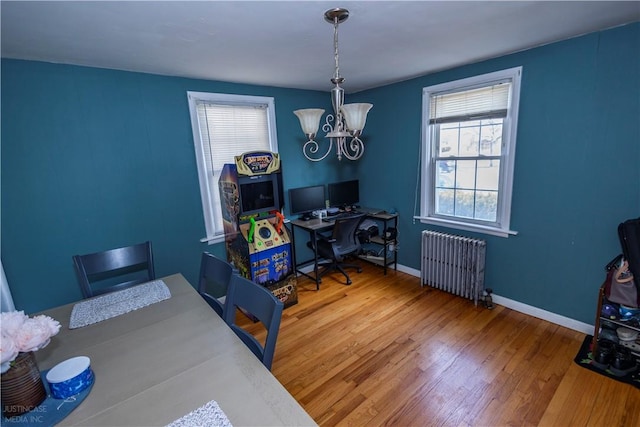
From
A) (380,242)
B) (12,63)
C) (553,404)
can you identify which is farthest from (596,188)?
(12,63)

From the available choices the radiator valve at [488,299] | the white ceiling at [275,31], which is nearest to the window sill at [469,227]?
the radiator valve at [488,299]

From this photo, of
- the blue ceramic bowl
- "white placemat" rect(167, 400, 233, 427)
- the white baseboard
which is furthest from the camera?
the white baseboard

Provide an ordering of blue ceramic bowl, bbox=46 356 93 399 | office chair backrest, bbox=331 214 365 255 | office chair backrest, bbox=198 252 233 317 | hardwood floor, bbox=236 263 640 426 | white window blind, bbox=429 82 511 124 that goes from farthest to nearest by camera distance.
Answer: office chair backrest, bbox=331 214 365 255
white window blind, bbox=429 82 511 124
hardwood floor, bbox=236 263 640 426
office chair backrest, bbox=198 252 233 317
blue ceramic bowl, bbox=46 356 93 399

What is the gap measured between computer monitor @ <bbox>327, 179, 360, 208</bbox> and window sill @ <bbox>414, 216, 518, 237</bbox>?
0.92 metres

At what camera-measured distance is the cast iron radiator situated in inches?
114

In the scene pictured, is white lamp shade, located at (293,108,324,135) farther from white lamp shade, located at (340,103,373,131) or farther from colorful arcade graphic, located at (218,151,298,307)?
colorful arcade graphic, located at (218,151,298,307)

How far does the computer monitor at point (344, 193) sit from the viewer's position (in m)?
3.85

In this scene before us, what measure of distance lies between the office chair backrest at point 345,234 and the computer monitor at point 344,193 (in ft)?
1.82

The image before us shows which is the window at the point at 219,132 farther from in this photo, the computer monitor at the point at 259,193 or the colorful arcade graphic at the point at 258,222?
the computer monitor at the point at 259,193

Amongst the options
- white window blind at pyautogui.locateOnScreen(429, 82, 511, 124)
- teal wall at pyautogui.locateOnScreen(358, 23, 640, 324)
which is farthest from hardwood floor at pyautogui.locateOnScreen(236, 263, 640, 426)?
white window blind at pyautogui.locateOnScreen(429, 82, 511, 124)

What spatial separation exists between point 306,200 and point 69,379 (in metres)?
2.89

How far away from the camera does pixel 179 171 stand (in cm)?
282

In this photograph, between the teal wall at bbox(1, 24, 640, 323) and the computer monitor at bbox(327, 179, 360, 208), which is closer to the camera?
the teal wall at bbox(1, 24, 640, 323)

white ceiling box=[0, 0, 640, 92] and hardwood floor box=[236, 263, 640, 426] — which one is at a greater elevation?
white ceiling box=[0, 0, 640, 92]
